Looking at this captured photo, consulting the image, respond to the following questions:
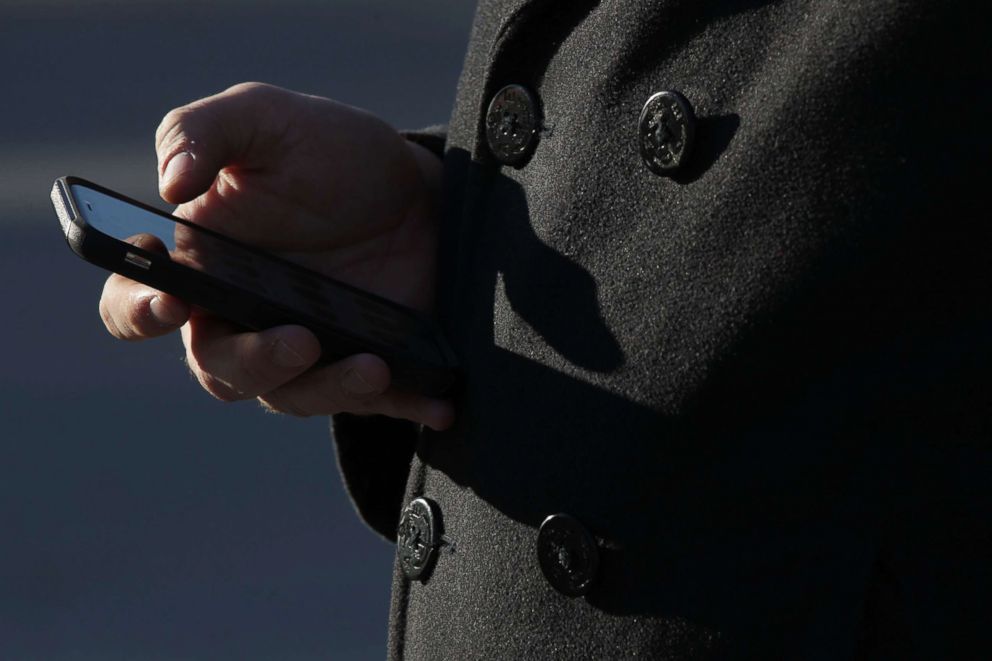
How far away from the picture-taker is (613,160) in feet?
2.32

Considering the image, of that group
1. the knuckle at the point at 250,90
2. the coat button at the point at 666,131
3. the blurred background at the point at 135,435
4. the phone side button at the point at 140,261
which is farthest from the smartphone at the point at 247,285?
the blurred background at the point at 135,435

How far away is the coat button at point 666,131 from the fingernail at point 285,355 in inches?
10.0

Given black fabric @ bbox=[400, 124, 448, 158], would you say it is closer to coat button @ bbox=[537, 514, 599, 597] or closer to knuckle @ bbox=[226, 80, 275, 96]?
knuckle @ bbox=[226, 80, 275, 96]

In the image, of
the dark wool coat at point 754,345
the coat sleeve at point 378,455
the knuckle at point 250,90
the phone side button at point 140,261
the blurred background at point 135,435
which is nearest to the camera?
the dark wool coat at point 754,345

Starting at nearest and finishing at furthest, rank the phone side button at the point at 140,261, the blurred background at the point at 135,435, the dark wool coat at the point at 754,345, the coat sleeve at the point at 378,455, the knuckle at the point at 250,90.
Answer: the dark wool coat at the point at 754,345 → the phone side button at the point at 140,261 → the knuckle at the point at 250,90 → the coat sleeve at the point at 378,455 → the blurred background at the point at 135,435

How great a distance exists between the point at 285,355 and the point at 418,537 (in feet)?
0.55

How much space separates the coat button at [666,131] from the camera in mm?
649

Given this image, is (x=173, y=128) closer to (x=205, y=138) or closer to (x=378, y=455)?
(x=205, y=138)

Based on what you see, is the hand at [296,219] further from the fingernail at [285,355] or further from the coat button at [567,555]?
the coat button at [567,555]

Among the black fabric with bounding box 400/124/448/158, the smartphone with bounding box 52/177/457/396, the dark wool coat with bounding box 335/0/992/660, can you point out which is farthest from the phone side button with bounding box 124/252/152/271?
the black fabric with bounding box 400/124/448/158

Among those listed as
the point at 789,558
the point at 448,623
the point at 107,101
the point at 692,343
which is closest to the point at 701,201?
the point at 692,343

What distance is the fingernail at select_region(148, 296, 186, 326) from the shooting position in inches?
30.1

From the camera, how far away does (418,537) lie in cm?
83

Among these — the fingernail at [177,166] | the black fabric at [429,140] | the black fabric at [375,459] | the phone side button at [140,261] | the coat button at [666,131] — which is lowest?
the black fabric at [375,459]
